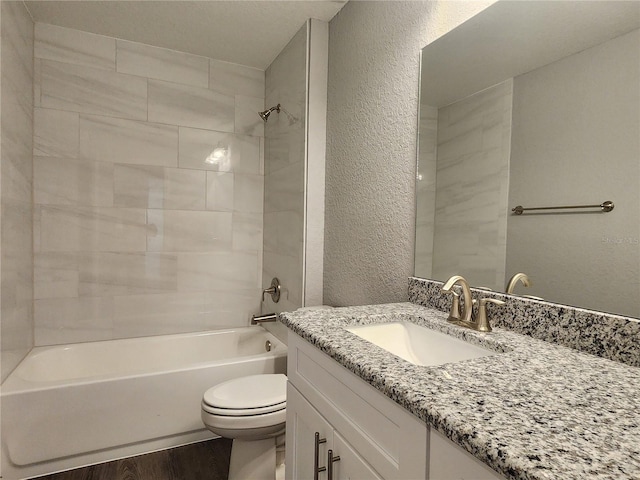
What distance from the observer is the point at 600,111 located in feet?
2.97

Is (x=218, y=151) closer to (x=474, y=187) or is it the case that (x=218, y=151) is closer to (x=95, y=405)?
Result: (x=95, y=405)

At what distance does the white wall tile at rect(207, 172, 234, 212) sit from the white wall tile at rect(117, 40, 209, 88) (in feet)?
2.14

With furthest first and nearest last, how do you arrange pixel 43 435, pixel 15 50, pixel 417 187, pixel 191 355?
pixel 191 355
pixel 15 50
pixel 43 435
pixel 417 187

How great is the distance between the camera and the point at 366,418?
0.81 metres

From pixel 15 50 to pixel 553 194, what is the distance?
2507 millimetres

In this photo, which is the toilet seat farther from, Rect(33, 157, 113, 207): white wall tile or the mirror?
Rect(33, 157, 113, 207): white wall tile

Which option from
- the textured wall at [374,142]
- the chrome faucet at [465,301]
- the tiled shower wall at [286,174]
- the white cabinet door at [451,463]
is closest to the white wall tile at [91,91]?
the tiled shower wall at [286,174]

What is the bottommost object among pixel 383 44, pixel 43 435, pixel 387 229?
pixel 43 435

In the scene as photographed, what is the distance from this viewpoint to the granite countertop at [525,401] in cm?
47

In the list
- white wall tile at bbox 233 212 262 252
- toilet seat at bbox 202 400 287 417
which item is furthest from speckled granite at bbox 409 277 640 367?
white wall tile at bbox 233 212 262 252

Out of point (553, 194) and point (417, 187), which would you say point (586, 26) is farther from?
point (417, 187)

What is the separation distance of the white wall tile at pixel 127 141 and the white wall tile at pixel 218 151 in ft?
0.24

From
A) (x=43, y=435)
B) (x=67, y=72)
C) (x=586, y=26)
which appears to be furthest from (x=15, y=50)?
(x=586, y=26)

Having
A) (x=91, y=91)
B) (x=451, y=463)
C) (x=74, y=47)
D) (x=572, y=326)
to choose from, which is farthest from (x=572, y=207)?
(x=74, y=47)
